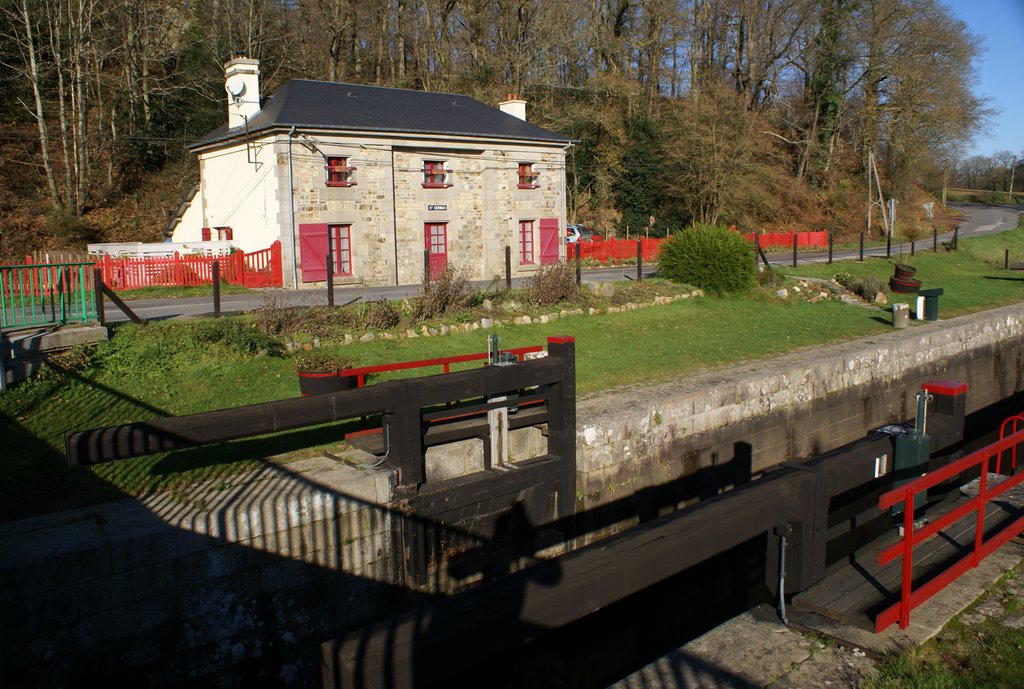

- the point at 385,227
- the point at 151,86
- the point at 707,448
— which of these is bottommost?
the point at 707,448

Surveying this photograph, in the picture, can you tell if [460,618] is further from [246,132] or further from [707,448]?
[246,132]

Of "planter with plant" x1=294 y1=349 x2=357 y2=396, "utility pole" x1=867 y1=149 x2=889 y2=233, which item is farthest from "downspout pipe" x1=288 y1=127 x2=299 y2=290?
"utility pole" x1=867 y1=149 x2=889 y2=233

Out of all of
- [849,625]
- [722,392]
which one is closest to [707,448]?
[722,392]

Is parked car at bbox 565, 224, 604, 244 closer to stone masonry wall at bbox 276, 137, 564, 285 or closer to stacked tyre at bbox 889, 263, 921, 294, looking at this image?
stone masonry wall at bbox 276, 137, 564, 285

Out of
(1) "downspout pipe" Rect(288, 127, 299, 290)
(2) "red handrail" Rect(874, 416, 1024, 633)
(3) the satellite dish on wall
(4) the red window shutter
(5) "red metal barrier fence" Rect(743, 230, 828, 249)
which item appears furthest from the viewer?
(5) "red metal barrier fence" Rect(743, 230, 828, 249)

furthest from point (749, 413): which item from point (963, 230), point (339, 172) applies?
point (963, 230)

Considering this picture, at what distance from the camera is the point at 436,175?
1078 inches

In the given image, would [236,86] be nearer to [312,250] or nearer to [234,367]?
[312,250]

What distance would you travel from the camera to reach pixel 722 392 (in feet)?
33.5

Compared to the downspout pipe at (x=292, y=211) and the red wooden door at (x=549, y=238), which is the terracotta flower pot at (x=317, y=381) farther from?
the red wooden door at (x=549, y=238)

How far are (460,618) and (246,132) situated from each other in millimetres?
24016

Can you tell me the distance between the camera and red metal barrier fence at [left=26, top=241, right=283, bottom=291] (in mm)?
20031

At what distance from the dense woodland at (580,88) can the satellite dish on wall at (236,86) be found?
6.97 meters

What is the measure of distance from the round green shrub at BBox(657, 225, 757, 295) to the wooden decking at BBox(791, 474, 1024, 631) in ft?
42.8
